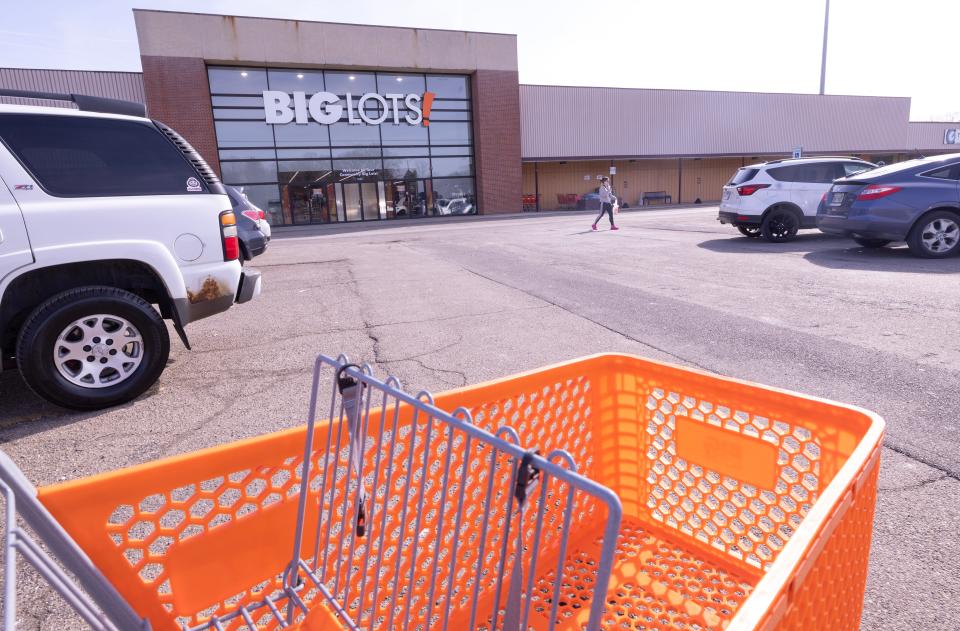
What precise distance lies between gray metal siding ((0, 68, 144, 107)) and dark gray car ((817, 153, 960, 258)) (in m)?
27.6

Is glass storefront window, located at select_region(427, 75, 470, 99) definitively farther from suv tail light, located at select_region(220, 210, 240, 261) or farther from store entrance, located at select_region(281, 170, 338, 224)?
suv tail light, located at select_region(220, 210, 240, 261)

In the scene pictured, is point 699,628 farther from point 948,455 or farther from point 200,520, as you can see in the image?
point 948,455

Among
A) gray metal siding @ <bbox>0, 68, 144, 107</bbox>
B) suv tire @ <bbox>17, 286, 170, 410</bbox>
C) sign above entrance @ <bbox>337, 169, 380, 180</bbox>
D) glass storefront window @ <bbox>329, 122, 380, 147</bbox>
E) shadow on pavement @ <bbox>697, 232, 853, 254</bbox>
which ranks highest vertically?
gray metal siding @ <bbox>0, 68, 144, 107</bbox>

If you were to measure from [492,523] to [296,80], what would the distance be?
99.6 feet

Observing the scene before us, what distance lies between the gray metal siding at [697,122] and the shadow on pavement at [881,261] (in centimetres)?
2527

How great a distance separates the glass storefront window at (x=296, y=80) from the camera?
27.9 metres

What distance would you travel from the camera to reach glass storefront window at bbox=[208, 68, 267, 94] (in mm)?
27297

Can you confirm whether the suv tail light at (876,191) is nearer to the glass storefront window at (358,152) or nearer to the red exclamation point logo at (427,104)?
the red exclamation point logo at (427,104)

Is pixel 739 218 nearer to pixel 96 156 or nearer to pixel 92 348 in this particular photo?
pixel 96 156

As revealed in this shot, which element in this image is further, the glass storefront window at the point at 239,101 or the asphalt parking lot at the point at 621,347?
the glass storefront window at the point at 239,101

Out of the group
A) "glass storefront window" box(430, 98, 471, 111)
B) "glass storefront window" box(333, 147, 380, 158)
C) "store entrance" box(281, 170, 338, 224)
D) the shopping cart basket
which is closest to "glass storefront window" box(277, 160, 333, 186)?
"store entrance" box(281, 170, 338, 224)

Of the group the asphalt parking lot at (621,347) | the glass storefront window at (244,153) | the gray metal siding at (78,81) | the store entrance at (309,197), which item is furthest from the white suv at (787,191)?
the gray metal siding at (78,81)

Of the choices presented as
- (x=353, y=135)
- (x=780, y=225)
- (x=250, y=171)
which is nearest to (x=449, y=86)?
(x=353, y=135)

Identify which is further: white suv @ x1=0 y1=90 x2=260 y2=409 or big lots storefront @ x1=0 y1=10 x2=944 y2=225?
big lots storefront @ x1=0 y1=10 x2=944 y2=225
